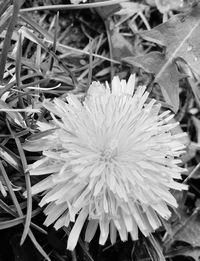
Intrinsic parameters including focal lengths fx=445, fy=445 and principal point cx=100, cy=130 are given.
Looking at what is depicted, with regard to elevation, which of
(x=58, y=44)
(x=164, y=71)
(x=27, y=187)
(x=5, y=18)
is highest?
(x=5, y=18)

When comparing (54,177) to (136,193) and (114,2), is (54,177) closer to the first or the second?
(136,193)

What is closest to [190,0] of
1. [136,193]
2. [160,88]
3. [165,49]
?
[165,49]

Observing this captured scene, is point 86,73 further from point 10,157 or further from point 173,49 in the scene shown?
point 10,157

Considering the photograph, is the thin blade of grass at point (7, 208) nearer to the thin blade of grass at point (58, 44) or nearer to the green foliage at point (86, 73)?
the green foliage at point (86, 73)

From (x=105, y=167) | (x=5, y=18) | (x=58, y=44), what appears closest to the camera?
(x=105, y=167)

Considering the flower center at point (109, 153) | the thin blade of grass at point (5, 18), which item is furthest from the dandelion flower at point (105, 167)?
the thin blade of grass at point (5, 18)

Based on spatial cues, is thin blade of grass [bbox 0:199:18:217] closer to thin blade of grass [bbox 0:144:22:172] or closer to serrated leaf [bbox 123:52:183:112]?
thin blade of grass [bbox 0:144:22:172]

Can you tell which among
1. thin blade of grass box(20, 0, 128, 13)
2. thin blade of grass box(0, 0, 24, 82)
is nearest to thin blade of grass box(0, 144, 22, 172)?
thin blade of grass box(0, 0, 24, 82)

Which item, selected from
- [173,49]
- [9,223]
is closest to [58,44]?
[173,49]

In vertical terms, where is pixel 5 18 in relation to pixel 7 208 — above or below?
above
